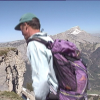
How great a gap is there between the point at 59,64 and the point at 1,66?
1761 cm

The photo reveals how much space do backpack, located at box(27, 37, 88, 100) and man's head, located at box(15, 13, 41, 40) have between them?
0.98 ft

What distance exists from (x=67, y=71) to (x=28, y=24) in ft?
3.82

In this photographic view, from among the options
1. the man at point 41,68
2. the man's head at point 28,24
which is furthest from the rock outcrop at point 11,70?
the man at point 41,68

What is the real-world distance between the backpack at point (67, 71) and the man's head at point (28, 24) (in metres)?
0.30

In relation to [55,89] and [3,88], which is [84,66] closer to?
[55,89]

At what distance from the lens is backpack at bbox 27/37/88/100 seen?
8.50 feet

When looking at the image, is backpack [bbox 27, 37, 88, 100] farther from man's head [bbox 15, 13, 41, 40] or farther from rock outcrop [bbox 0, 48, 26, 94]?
rock outcrop [bbox 0, 48, 26, 94]

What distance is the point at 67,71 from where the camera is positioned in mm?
2582

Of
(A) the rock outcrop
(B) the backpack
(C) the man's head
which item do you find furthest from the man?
(A) the rock outcrop

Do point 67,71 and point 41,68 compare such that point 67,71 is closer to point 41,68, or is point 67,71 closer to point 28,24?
point 41,68

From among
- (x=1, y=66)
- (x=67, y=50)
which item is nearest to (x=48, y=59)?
(x=67, y=50)

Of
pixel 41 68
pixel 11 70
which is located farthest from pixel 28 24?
pixel 11 70

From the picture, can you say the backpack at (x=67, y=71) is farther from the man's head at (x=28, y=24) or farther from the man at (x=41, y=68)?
the man's head at (x=28, y=24)

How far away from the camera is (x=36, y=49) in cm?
256
